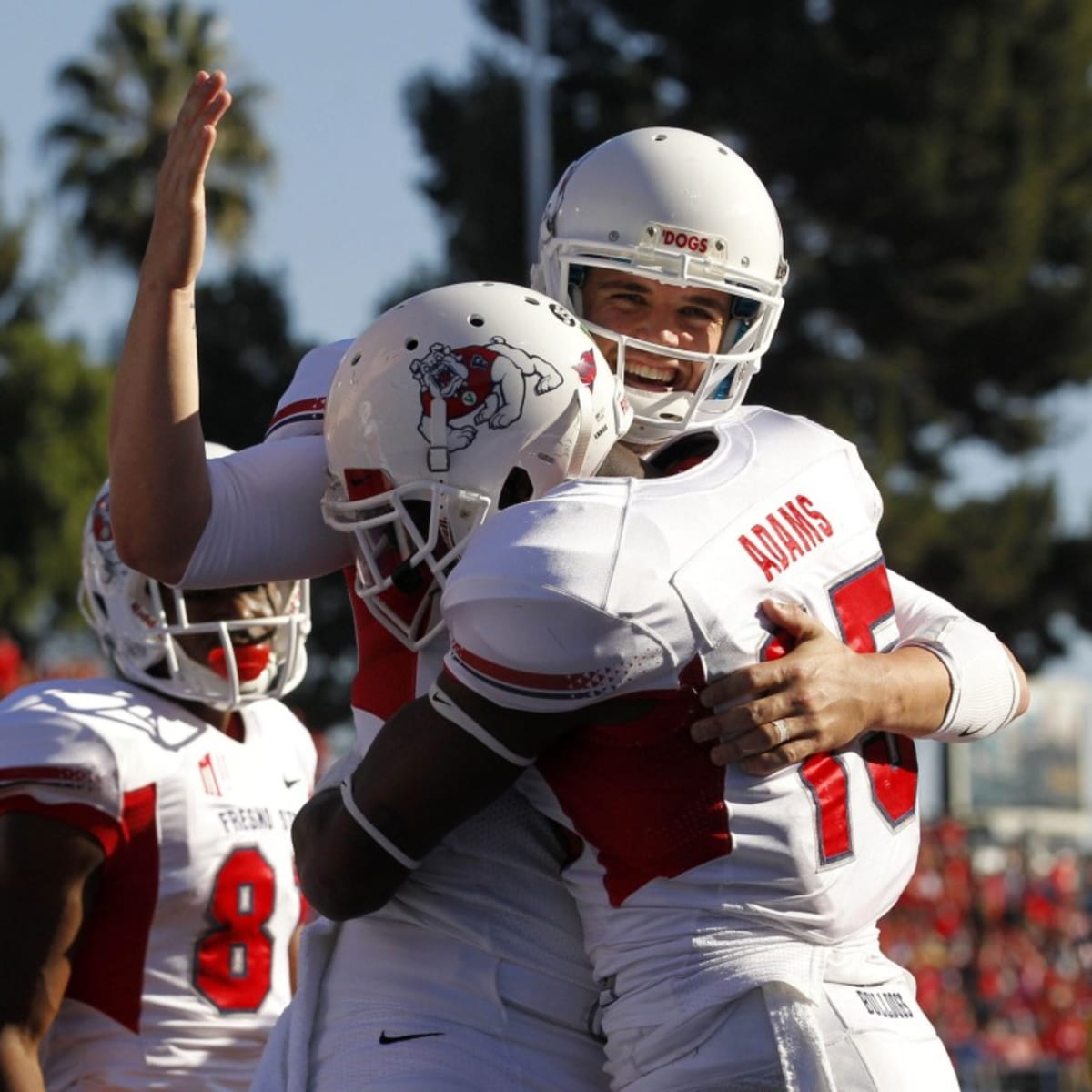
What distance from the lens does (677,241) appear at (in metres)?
2.96

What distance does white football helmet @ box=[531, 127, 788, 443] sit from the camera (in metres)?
2.92

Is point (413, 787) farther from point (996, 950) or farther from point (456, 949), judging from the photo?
point (996, 950)

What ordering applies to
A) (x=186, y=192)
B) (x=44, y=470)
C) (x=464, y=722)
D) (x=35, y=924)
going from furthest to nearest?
(x=44, y=470), (x=35, y=924), (x=186, y=192), (x=464, y=722)

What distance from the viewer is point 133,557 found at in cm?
263

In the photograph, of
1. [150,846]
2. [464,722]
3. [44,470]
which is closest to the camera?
[464,722]

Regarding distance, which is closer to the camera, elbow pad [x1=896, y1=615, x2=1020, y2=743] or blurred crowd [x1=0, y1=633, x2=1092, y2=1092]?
elbow pad [x1=896, y1=615, x2=1020, y2=743]

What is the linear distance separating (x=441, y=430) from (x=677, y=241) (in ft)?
1.96

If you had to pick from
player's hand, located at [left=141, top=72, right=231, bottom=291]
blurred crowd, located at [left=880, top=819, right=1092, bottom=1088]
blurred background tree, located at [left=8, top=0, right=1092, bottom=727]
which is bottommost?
blurred crowd, located at [left=880, top=819, right=1092, bottom=1088]

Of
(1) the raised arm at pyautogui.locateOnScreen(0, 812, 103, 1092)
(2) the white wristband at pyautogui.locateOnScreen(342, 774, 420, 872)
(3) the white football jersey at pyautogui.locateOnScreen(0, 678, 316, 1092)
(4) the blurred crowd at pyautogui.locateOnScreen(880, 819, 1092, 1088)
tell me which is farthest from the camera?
(4) the blurred crowd at pyautogui.locateOnScreen(880, 819, 1092, 1088)

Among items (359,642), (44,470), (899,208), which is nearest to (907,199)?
(899,208)

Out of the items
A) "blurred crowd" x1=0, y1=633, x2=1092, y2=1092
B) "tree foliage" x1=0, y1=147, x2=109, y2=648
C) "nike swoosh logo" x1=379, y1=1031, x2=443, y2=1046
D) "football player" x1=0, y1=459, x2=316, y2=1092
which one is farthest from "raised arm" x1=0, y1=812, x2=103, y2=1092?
"tree foliage" x1=0, y1=147, x2=109, y2=648

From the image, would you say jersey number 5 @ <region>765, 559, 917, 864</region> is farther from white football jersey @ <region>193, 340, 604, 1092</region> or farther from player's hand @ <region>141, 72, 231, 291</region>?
player's hand @ <region>141, 72, 231, 291</region>

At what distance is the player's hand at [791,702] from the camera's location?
239 centimetres

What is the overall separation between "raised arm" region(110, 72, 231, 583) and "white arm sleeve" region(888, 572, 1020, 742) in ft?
3.15
